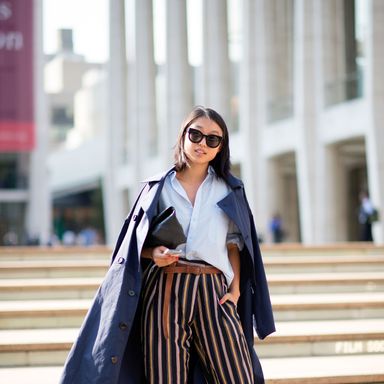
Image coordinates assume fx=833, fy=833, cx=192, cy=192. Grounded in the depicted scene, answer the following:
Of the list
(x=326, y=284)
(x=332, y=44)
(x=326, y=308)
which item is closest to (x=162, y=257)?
(x=326, y=308)

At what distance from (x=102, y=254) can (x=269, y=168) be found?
21289 mm

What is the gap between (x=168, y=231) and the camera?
11.9 ft

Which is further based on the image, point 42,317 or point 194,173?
point 42,317

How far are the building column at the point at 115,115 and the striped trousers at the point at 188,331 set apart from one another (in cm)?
4492

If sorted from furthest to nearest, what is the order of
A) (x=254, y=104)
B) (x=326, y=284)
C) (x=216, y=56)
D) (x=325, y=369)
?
(x=216, y=56) < (x=254, y=104) < (x=326, y=284) < (x=325, y=369)

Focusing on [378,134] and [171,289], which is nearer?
[171,289]

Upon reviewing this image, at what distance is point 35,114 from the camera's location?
46312 millimetres

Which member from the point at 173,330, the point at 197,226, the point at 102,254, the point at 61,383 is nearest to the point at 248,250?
the point at 197,226

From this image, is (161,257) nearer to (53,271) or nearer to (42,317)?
(42,317)

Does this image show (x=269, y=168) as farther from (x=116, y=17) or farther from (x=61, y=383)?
(x=61, y=383)

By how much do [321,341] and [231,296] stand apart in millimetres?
2884

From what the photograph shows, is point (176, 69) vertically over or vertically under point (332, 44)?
over

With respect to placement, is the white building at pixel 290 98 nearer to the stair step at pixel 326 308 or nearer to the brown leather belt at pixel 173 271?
the stair step at pixel 326 308

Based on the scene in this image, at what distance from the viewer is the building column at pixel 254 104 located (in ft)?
105
